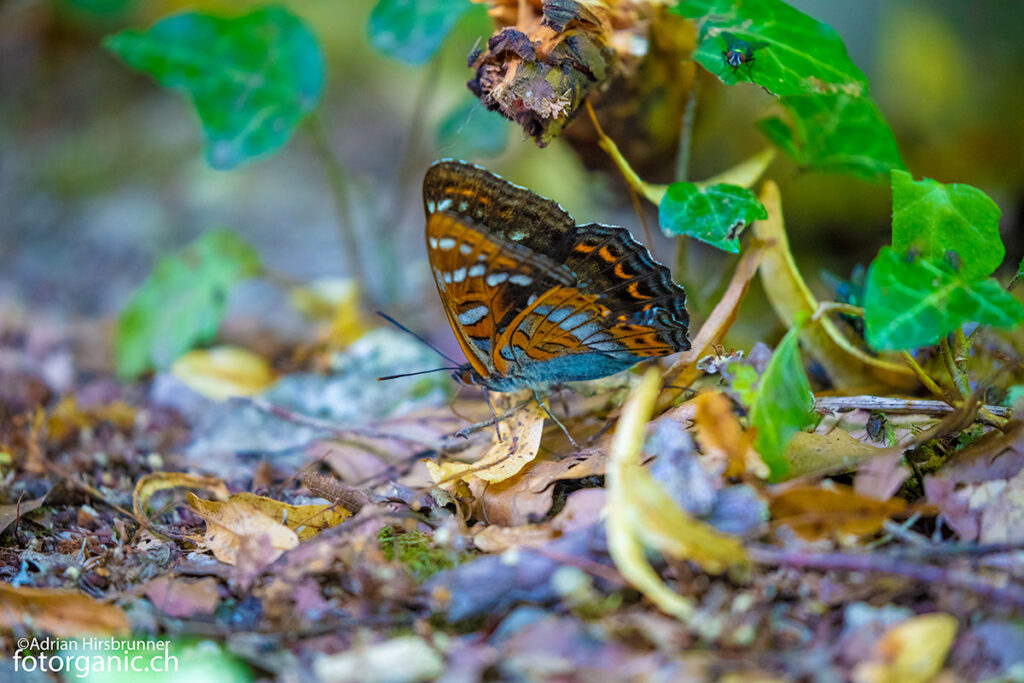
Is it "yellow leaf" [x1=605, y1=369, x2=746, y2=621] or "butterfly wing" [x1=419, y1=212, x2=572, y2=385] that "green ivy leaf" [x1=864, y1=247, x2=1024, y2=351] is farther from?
"butterfly wing" [x1=419, y1=212, x2=572, y2=385]

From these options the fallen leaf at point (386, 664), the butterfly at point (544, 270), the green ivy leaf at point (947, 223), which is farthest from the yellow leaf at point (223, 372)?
the green ivy leaf at point (947, 223)

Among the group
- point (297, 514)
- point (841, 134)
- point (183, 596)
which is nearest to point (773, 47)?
point (841, 134)

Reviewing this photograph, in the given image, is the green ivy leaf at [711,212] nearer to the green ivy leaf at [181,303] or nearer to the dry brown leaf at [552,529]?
the dry brown leaf at [552,529]

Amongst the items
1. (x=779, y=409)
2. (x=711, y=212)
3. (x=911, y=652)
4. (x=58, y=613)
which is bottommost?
(x=58, y=613)

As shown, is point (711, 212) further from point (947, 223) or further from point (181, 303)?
→ point (181, 303)

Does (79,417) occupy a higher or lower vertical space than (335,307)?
lower
